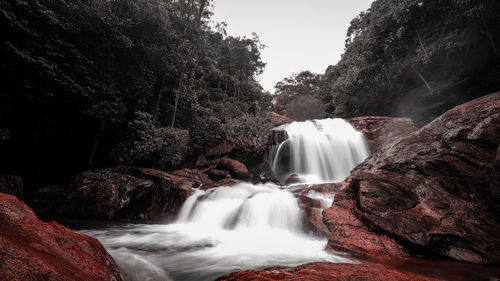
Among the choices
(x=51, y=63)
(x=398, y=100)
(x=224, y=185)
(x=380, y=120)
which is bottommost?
(x=224, y=185)

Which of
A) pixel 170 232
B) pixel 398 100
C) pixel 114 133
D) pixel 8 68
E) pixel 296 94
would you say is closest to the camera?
pixel 170 232

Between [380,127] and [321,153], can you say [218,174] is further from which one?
[380,127]

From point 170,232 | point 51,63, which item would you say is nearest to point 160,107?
point 51,63

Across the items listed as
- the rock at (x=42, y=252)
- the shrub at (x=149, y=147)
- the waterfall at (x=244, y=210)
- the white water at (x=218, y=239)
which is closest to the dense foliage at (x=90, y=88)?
the shrub at (x=149, y=147)

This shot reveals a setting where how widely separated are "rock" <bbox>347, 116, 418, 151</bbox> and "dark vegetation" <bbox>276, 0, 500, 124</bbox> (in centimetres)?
236

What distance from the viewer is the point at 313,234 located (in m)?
5.44

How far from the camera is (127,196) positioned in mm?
8219

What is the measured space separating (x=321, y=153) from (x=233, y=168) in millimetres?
6953

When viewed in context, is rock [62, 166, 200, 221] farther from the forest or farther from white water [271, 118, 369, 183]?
→ white water [271, 118, 369, 183]

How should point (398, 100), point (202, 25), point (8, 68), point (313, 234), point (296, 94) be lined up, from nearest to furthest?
point (313, 234) < point (8, 68) < point (398, 100) < point (202, 25) < point (296, 94)

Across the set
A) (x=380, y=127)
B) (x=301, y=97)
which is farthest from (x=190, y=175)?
(x=301, y=97)

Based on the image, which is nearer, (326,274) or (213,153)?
(326,274)

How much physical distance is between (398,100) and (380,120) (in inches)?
114

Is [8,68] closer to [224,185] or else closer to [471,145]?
[224,185]
